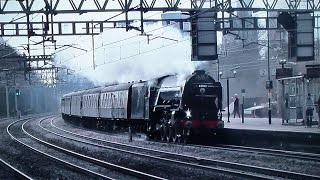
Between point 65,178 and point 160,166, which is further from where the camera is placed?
point 160,166

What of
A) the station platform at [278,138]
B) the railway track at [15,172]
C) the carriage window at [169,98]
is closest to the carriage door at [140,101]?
the carriage window at [169,98]

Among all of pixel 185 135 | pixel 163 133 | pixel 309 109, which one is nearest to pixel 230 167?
pixel 185 135

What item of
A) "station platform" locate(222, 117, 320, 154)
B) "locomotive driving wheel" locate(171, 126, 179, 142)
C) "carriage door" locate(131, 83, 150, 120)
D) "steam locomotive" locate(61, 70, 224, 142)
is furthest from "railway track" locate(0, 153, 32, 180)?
"station platform" locate(222, 117, 320, 154)

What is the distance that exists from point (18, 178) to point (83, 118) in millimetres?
31706

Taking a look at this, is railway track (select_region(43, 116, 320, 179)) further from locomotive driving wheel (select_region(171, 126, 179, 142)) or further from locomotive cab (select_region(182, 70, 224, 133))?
locomotive cab (select_region(182, 70, 224, 133))

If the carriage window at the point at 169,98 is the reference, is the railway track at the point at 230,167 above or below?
below

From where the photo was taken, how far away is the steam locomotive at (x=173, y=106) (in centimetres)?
2438

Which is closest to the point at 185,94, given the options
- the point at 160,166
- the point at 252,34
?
the point at 160,166

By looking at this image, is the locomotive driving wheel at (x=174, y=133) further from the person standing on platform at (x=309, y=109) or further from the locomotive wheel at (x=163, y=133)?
the person standing on platform at (x=309, y=109)

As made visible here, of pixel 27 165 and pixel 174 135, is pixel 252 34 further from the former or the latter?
pixel 27 165

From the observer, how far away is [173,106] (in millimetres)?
25031

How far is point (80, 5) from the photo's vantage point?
2331 centimetres

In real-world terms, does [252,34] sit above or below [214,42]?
above

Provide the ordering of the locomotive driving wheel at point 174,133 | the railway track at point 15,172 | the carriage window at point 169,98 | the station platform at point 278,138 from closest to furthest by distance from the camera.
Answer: the railway track at point 15,172 → the station platform at point 278,138 → the locomotive driving wheel at point 174,133 → the carriage window at point 169,98
